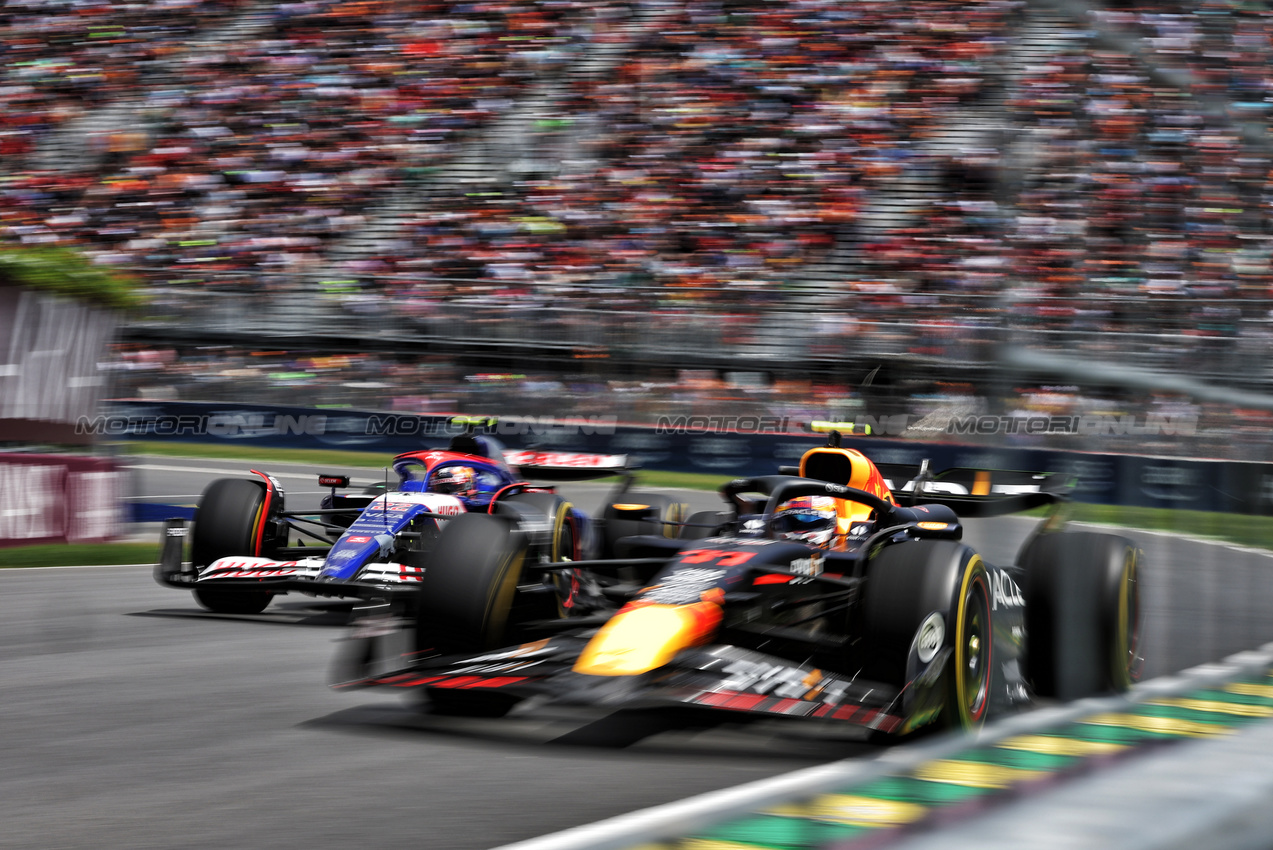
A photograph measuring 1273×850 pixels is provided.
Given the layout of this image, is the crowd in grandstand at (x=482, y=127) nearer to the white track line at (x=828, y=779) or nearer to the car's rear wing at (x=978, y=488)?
the car's rear wing at (x=978, y=488)

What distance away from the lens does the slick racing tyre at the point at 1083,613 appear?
117 inches

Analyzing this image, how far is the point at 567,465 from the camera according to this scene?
6.12 m

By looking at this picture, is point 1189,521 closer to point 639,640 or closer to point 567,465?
point 639,640

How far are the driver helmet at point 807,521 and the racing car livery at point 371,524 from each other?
1.05 metres

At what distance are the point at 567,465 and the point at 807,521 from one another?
157 centimetres

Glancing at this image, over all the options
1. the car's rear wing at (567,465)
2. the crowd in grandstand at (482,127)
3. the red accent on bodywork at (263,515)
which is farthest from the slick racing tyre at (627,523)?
the crowd in grandstand at (482,127)

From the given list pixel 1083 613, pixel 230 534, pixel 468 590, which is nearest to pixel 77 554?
pixel 230 534

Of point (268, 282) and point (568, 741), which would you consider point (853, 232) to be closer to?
point (268, 282)

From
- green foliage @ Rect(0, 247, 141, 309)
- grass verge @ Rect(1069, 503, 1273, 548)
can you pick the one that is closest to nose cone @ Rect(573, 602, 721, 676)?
grass verge @ Rect(1069, 503, 1273, 548)

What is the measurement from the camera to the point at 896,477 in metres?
6.02

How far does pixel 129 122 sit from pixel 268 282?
17.7 ft

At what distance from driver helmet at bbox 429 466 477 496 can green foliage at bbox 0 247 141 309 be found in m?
4.80

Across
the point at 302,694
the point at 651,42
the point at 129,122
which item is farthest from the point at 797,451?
the point at 129,122

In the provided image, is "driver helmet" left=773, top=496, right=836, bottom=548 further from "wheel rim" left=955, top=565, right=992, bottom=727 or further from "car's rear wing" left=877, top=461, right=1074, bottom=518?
"wheel rim" left=955, top=565, right=992, bottom=727
